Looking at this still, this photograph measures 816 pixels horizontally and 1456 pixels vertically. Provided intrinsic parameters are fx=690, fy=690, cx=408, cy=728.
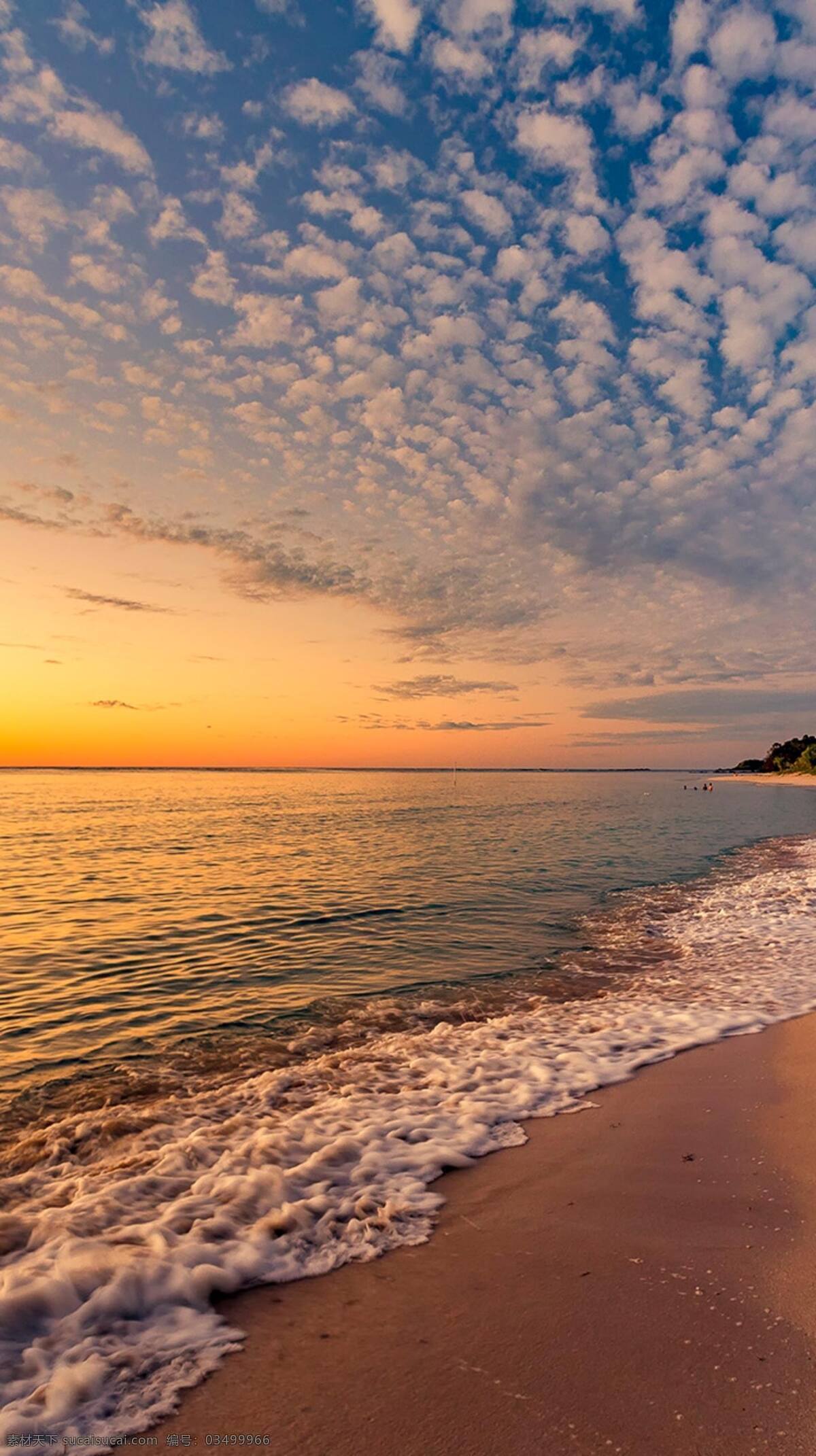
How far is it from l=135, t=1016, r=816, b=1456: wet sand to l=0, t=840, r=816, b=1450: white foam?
318 millimetres

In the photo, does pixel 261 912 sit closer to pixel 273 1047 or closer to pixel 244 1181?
pixel 273 1047

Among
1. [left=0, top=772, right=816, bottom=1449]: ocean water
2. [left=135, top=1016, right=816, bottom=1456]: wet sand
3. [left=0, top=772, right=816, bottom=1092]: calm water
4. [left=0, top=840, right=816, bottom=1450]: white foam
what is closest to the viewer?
[left=135, top=1016, right=816, bottom=1456]: wet sand

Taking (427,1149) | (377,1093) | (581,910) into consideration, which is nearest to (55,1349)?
(427,1149)

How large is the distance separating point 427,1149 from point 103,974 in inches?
368

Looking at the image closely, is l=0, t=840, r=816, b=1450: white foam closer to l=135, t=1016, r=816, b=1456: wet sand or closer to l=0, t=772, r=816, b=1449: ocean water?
l=0, t=772, r=816, b=1449: ocean water

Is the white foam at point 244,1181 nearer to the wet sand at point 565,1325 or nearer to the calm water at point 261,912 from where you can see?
the wet sand at point 565,1325

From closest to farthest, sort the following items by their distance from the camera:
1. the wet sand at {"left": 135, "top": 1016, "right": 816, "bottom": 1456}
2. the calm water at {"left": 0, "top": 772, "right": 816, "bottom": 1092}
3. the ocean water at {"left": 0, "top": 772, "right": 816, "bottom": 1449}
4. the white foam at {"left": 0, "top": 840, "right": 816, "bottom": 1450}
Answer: the wet sand at {"left": 135, "top": 1016, "right": 816, "bottom": 1456} → the white foam at {"left": 0, "top": 840, "right": 816, "bottom": 1450} → the ocean water at {"left": 0, "top": 772, "right": 816, "bottom": 1449} → the calm water at {"left": 0, "top": 772, "right": 816, "bottom": 1092}

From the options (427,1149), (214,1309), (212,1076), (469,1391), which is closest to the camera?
(469,1391)

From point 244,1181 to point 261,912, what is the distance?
45.0ft

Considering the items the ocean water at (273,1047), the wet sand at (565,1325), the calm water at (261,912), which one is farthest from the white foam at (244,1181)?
the calm water at (261,912)

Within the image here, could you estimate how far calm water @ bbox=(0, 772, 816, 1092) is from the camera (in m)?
11.3

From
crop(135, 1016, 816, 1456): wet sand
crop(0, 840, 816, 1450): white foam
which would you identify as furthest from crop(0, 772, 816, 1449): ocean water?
crop(135, 1016, 816, 1456): wet sand

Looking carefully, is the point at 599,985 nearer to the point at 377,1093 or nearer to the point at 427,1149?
the point at 377,1093

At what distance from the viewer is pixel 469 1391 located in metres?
3.59
